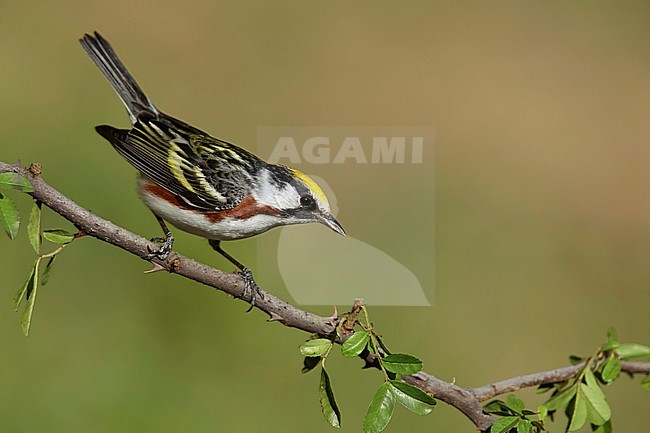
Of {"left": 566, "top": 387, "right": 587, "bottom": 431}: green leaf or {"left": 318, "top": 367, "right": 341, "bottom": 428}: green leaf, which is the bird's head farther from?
{"left": 566, "top": 387, "right": 587, "bottom": 431}: green leaf

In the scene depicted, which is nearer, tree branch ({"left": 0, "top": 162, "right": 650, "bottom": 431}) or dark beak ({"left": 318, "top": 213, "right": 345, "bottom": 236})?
tree branch ({"left": 0, "top": 162, "right": 650, "bottom": 431})

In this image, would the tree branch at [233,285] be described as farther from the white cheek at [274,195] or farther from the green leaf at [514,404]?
the white cheek at [274,195]

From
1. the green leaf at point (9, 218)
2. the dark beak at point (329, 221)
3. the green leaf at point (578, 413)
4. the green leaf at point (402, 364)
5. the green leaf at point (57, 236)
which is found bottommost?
the green leaf at point (578, 413)

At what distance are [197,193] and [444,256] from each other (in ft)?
8.96

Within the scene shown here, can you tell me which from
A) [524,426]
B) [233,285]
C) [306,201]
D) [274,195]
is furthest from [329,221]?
[524,426]

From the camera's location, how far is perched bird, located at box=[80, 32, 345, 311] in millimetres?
1504

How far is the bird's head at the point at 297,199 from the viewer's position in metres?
1.46

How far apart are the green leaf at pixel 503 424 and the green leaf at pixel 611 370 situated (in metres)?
0.23

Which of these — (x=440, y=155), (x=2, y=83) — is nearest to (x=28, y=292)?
(x=2, y=83)

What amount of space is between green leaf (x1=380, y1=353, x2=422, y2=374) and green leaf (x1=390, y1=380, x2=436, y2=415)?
23 mm

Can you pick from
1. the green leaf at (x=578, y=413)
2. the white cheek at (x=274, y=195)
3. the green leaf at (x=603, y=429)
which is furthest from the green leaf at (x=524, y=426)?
the white cheek at (x=274, y=195)

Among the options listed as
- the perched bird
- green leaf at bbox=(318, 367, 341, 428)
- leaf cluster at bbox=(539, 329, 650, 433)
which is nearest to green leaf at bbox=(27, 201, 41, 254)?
the perched bird

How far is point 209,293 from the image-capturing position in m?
3.29

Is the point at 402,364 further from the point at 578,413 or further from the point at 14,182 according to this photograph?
the point at 14,182
